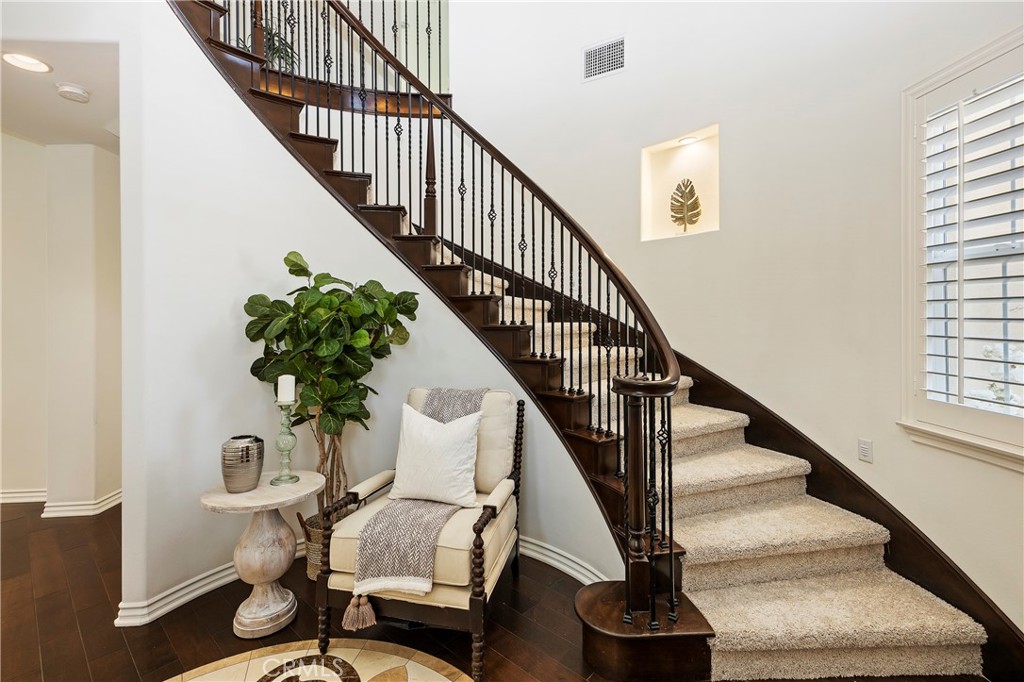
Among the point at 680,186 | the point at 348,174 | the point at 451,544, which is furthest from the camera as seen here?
the point at 680,186

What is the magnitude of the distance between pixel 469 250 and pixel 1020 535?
12.8 feet

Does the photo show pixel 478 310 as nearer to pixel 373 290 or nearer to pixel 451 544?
pixel 373 290

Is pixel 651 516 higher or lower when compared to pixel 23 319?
lower

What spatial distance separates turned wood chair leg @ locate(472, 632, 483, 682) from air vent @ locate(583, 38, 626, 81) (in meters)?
4.05

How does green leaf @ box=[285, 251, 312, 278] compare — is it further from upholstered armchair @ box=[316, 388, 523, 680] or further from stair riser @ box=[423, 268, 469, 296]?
upholstered armchair @ box=[316, 388, 523, 680]

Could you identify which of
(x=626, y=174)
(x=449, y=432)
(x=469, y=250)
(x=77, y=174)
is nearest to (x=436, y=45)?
(x=469, y=250)

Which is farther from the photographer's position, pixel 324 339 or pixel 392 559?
pixel 324 339

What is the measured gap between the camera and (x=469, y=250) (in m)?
4.42

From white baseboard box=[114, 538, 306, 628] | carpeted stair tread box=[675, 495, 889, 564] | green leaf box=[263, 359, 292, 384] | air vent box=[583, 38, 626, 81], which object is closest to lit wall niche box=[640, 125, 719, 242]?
air vent box=[583, 38, 626, 81]

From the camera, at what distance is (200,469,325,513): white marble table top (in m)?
2.16

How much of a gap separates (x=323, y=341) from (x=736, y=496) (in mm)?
2460

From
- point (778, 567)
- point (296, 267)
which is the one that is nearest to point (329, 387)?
point (296, 267)

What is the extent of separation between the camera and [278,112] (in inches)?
116

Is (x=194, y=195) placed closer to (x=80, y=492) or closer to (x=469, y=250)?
(x=469, y=250)
